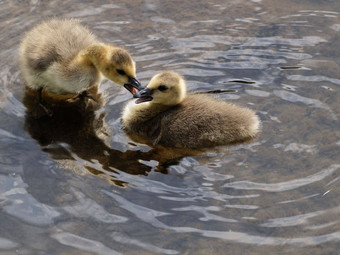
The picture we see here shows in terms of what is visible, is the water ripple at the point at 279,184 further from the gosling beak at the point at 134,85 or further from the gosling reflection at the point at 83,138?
the gosling beak at the point at 134,85

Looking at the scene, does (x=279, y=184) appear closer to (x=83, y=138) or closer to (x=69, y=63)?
(x=83, y=138)

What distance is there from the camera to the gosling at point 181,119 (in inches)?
179

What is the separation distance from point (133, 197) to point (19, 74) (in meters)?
2.25

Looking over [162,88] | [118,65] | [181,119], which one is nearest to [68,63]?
[118,65]

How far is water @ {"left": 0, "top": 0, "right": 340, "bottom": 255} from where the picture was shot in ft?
12.0

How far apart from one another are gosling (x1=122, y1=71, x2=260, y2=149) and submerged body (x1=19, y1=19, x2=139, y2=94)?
23cm

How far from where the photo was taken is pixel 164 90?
465cm

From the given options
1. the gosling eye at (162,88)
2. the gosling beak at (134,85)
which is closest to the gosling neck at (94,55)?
the gosling beak at (134,85)

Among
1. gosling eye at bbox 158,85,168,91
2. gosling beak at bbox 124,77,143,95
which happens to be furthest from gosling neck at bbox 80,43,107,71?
gosling eye at bbox 158,85,168,91

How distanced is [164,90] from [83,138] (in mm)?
795

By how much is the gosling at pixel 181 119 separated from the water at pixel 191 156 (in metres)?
0.11

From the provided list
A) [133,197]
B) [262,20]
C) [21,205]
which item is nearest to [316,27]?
[262,20]

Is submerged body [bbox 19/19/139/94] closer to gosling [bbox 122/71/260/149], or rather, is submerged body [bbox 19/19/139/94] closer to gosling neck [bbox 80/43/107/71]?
gosling neck [bbox 80/43/107/71]

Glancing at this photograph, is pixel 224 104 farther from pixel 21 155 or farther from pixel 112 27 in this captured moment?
pixel 112 27
